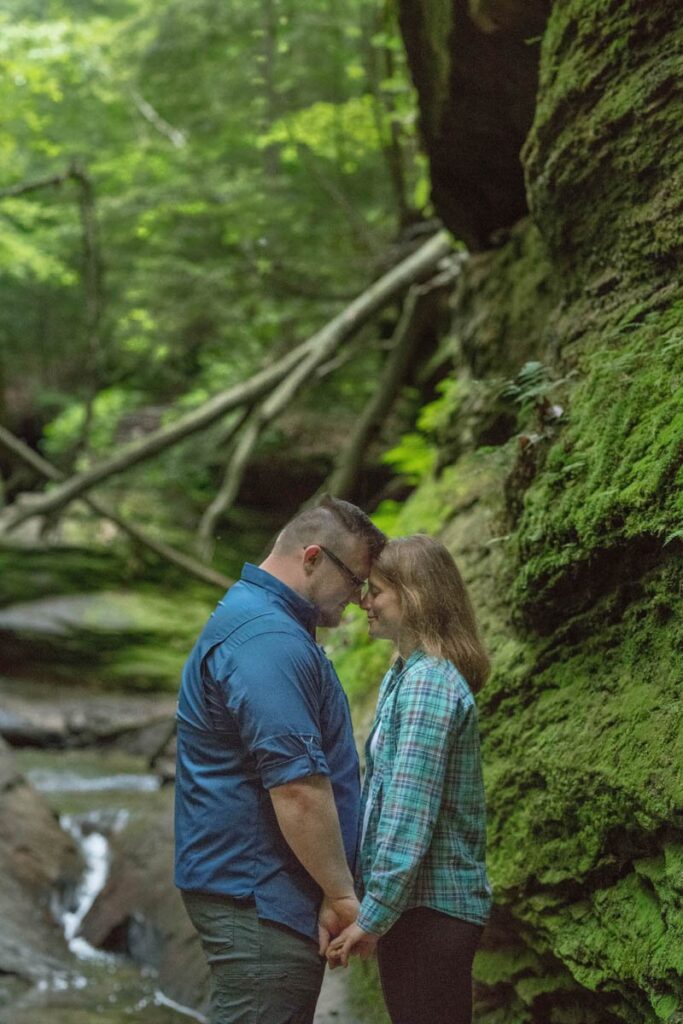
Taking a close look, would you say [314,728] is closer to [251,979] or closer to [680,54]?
[251,979]

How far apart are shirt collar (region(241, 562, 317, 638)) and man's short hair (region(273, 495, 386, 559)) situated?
0.11m

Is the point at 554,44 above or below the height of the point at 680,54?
above

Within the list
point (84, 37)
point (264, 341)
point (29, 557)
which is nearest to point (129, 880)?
point (29, 557)

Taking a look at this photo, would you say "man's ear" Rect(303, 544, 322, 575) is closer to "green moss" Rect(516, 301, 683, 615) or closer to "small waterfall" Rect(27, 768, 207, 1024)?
"green moss" Rect(516, 301, 683, 615)

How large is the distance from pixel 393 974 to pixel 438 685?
846 millimetres

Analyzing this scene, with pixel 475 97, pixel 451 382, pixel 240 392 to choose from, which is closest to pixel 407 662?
pixel 475 97

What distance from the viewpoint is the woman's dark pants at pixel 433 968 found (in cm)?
274

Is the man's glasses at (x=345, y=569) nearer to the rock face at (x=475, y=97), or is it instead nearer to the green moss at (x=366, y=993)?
the green moss at (x=366, y=993)

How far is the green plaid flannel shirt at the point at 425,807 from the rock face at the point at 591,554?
1.90ft

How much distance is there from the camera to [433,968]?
2.75 meters

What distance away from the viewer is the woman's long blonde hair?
2930 millimetres

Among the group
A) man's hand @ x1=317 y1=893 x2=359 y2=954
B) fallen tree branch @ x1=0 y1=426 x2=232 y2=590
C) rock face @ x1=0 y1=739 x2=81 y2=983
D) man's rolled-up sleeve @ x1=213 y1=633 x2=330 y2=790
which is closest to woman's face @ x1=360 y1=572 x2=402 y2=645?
man's rolled-up sleeve @ x1=213 y1=633 x2=330 y2=790

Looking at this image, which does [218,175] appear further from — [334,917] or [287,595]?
[334,917]

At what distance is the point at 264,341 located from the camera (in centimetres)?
1490
